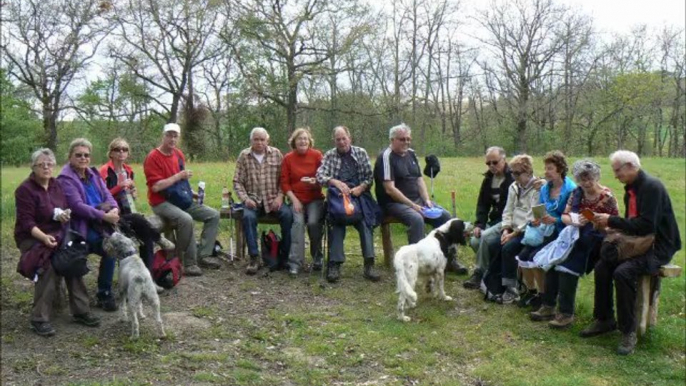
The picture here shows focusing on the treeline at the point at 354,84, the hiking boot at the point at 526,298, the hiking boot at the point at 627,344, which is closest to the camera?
the hiking boot at the point at 627,344

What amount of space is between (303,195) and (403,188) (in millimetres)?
1197

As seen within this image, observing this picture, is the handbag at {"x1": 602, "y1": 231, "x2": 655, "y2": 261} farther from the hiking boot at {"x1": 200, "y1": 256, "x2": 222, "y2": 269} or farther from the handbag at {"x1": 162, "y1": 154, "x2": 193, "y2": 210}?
the handbag at {"x1": 162, "y1": 154, "x2": 193, "y2": 210}

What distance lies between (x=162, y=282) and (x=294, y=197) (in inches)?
70.1

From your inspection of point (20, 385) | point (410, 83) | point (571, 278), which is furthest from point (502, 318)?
point (410, 83)

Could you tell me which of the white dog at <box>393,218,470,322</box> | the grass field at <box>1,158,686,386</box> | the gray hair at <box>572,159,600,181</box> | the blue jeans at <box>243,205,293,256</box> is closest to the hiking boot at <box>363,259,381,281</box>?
the grass field at <box>1,158,686,386</box>

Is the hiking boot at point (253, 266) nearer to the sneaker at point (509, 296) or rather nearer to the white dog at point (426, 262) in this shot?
the white dog at point (426, 262)

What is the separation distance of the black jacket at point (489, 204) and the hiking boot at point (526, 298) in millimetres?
898

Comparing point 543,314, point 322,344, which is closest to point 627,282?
point 543,314

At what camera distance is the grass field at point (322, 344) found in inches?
154

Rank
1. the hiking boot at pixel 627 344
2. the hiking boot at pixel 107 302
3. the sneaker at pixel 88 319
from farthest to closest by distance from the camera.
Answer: the hiking boot at pixel 107 302 → the sneaker at pixel 88 319 → the hiking boot at pixel 627 344

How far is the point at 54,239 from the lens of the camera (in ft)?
14.8

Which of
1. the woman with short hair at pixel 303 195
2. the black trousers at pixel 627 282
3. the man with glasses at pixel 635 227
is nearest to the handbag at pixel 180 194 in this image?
the woman with short hair at pixel 303 195

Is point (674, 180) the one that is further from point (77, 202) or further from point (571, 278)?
point (77, 202)

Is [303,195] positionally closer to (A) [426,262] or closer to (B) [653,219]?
(A) [426,262]
